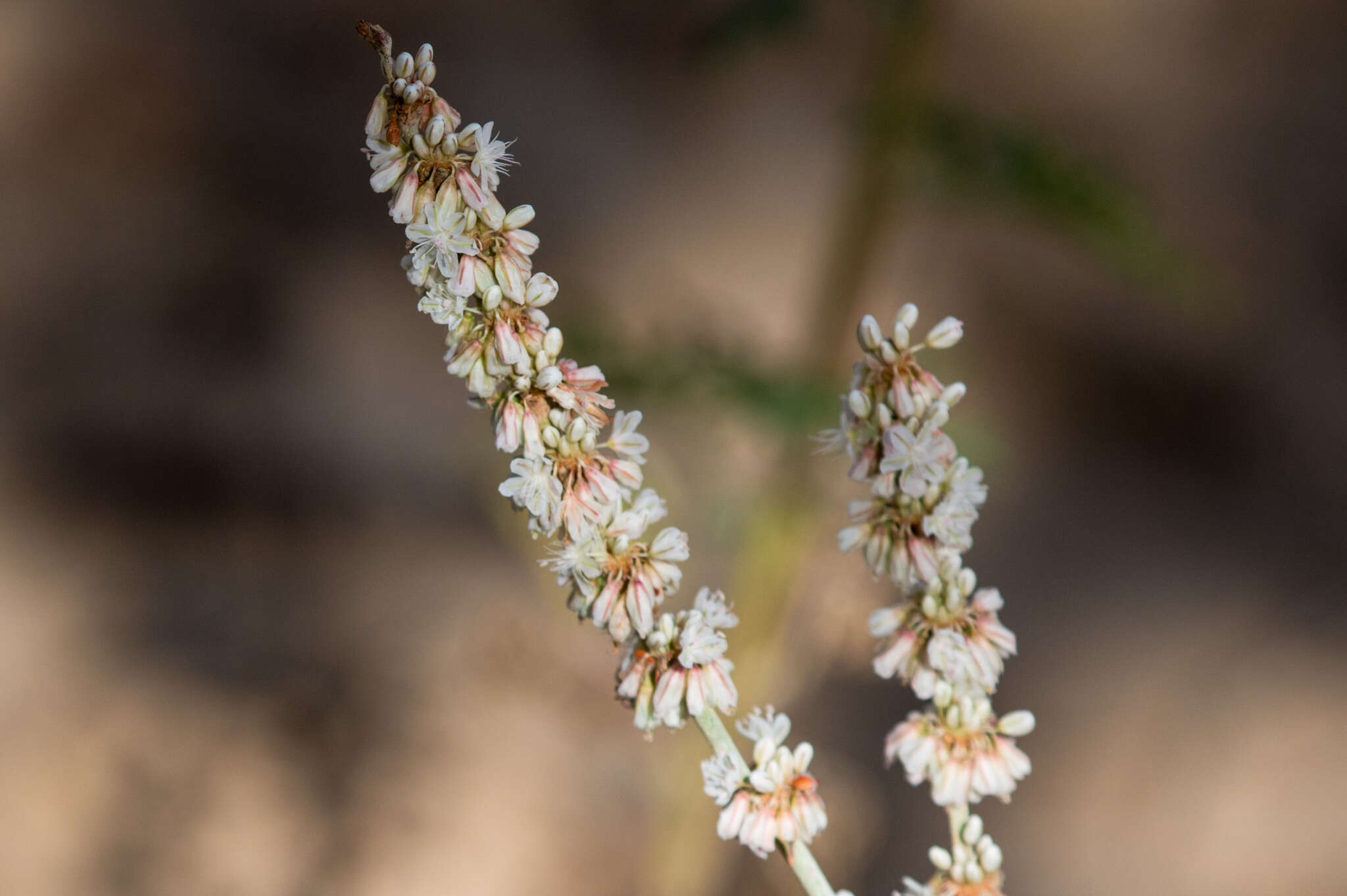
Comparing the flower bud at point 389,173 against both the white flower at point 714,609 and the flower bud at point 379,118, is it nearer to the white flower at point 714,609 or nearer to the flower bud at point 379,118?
the flower bud at point 379,118

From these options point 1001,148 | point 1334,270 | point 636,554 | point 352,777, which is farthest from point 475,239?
point 1334,270

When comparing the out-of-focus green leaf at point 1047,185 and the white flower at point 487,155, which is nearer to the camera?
the white flower at point 487,155

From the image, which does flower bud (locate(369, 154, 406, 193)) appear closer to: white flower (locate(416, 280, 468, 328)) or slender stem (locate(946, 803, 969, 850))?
white flower (locate(416, 280, 468, 328))

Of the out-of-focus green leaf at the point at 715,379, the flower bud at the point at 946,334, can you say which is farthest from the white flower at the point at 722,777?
the out-of-focus green leaf at the point at 715,379

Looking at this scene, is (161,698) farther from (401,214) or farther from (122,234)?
(401,214)

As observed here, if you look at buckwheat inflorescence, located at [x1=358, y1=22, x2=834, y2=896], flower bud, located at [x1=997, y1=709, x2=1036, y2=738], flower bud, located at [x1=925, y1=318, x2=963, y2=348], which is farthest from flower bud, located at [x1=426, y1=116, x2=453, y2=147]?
flower bud, located at [x1=997, y1=709, x2=1036, y2=738]

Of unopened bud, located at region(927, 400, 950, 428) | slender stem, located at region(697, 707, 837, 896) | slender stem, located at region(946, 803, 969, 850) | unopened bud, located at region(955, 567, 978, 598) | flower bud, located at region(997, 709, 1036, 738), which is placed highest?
unopened bud, located at region(927, 400, 950, 428)
